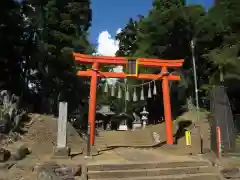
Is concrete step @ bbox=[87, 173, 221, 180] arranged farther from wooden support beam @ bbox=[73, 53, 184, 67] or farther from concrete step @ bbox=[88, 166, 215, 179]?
wooden support beam @ bbox=[73, 53, 184, 67]

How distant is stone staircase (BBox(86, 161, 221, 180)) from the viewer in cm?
819

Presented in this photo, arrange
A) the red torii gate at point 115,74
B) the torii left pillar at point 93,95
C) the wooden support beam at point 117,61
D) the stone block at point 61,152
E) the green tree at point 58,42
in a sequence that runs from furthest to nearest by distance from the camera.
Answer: the green tree at point 58,42, the wooden support beam at point 117,61, the red torii gate at point 115,74, the torii left pillar at point 93,95, the stone block at point 61,152

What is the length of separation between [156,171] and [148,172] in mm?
251

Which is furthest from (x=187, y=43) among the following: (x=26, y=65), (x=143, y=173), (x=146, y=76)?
(x=143, y=173)

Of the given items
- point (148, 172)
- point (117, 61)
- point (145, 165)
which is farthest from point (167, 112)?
A: point (148, 172)

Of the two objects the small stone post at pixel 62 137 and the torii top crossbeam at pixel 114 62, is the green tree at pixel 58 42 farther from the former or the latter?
the small stone post at pixel 62 137

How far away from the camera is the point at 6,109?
493 inches

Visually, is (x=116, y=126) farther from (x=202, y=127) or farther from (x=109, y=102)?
(x=202, y=127)

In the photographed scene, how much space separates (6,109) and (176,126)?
1238 cm

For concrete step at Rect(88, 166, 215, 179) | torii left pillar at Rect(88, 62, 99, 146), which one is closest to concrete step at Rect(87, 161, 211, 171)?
concrete step at Rect(88, 166, 215, 179)

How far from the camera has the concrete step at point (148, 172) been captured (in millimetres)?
8195

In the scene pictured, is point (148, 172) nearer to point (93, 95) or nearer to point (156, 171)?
point (156, 171)

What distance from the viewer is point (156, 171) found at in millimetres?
8477

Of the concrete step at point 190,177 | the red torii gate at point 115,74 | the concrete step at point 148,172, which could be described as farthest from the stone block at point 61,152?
the red torii gate at point 115,74
